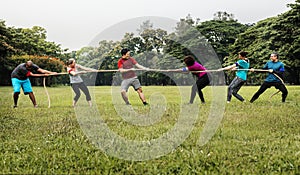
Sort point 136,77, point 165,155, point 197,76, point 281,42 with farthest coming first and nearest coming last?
point 281,42 < point 197,76 < point 136,77 < point 165,155

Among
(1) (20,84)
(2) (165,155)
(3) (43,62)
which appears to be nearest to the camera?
(2) (165,155)

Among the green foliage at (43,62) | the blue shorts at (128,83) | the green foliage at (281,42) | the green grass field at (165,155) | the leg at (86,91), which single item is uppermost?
the green foliage at (281,42)

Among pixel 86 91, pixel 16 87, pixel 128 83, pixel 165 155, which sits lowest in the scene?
pixel 165 155

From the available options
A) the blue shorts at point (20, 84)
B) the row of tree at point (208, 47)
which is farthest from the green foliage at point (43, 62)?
the blue shorts at point (20, 84)

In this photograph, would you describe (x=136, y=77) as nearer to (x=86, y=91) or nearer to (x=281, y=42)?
(x=86, y=91)

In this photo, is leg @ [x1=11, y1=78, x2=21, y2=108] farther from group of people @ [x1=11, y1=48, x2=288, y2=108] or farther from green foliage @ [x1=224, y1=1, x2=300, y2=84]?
green foliage @ [x1=224, y1=1, x2=300, y2=84]

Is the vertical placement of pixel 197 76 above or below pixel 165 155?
above

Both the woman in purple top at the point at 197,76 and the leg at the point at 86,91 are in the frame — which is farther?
the leg at the point at 86,91

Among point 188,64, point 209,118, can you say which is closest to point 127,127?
point 209,118

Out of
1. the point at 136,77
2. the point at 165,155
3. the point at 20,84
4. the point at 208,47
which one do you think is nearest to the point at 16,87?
the point at 20,84

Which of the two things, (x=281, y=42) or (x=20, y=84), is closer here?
(x=20, y=84)

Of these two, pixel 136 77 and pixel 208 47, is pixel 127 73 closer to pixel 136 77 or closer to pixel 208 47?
pixel 136 77

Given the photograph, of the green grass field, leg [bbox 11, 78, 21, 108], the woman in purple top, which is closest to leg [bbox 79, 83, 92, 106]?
leg [bbox 11, 78, 21, 108]

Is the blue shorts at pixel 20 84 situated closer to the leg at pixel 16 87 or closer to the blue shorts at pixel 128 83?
the leg at pixel 16 87
